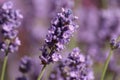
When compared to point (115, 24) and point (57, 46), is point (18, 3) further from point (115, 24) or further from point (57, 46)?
point (57, 46)

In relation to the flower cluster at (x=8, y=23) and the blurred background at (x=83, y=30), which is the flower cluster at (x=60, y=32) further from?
the blurred background at (x=83, y=30)

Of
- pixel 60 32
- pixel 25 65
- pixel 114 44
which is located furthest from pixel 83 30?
pixel 60 32

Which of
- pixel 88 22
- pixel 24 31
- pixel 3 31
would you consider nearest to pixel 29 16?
pixel 24 31

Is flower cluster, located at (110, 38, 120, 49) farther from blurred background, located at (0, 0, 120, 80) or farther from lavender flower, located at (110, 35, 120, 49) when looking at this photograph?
blurred background, located at (0, 0, 120, 80)

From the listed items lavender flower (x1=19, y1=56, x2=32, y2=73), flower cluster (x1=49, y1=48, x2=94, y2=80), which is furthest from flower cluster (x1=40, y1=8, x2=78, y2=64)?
lavender flower (x1=19, y1=56, x2=32, y2=73)

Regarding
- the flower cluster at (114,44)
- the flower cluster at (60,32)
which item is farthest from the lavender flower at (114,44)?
the flower cluster at (60,32)

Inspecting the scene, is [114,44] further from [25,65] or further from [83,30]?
[83,30]
